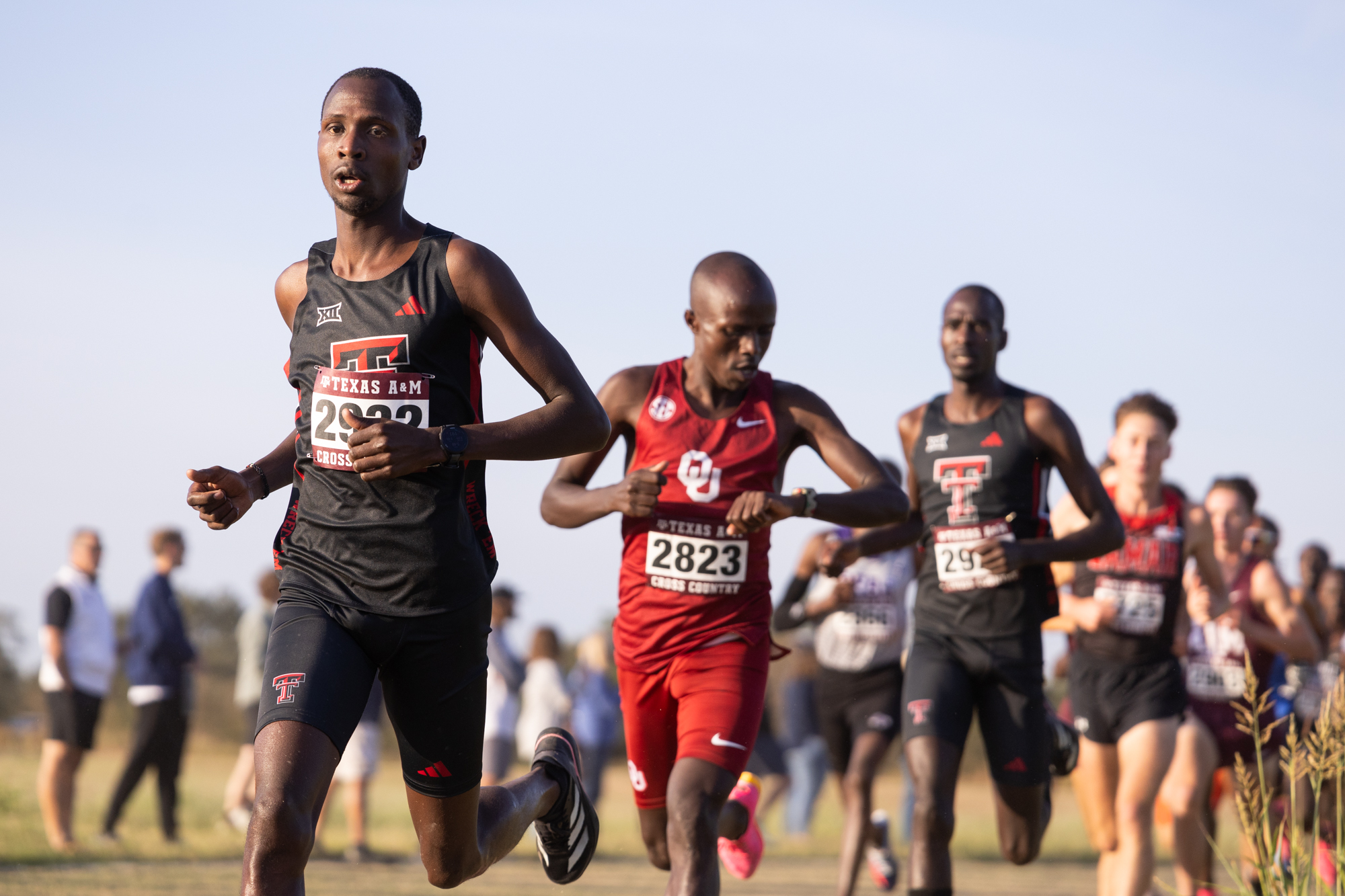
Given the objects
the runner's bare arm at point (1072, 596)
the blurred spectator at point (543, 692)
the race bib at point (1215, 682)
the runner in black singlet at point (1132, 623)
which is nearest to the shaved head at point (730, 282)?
the runner in black singlet at point (1132, 623)

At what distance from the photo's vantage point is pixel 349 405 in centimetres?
408

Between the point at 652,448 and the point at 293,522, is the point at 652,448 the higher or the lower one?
the higher one

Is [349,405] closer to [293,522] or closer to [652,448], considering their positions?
[293,522]

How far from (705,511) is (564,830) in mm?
1376

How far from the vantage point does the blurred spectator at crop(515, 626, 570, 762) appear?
49.8ft

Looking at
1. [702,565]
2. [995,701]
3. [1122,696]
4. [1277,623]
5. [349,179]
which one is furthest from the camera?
[1277,623]

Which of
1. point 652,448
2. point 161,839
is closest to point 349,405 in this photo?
point 652,448

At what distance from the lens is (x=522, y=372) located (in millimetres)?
4254

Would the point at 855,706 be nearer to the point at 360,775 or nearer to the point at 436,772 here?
the point at 360,775

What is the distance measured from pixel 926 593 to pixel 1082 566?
5.32 feet

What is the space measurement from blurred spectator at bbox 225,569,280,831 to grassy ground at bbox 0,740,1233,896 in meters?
0.29

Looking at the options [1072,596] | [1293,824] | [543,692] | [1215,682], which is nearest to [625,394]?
[1293,824]

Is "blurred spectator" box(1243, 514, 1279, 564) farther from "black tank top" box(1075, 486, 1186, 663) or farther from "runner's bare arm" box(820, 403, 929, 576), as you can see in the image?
"runner's bare arm" box(820, 403, 929, 576)

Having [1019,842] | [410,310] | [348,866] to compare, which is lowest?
[348,866]
